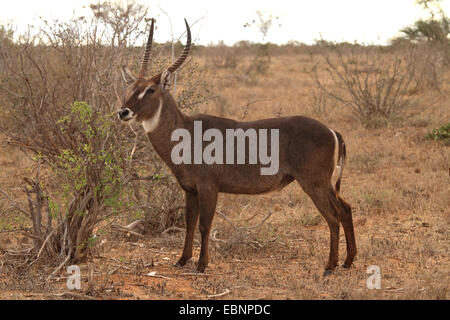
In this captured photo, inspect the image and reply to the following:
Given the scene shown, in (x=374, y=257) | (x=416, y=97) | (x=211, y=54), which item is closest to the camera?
(x=374, y=257)

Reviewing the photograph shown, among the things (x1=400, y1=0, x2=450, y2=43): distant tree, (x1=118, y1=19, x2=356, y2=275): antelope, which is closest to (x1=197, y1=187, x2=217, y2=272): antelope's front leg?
(x1=118, y1=19, x2=356, y2=275): antelope

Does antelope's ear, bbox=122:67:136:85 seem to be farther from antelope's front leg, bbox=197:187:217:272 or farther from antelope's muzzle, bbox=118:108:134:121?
antelope's front leg, bbox=197:187:217:272

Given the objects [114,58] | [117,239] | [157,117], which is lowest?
[117,239]

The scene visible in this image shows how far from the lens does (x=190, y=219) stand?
587 cm

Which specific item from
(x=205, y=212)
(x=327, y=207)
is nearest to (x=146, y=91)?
(x=205, y=212)

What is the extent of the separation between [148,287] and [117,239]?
193 centimetres

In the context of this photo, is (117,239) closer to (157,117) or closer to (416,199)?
(157,117)

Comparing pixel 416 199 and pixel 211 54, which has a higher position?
pixel 211 54

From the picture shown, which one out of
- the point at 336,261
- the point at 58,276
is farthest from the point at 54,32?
the point at 336,261

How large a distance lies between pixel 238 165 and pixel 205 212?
0.58m

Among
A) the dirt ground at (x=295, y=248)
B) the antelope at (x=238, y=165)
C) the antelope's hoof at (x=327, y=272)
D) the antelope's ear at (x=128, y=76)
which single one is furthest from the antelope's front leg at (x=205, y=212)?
the antelope's ear at (x=128, y=76)

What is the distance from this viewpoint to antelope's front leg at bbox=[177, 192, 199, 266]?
5836mm

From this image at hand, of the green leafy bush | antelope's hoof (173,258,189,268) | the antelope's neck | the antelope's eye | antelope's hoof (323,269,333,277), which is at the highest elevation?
the antelope's eye

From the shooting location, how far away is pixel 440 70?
18219 mm
